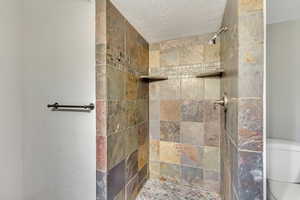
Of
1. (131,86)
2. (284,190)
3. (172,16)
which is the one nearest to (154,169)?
(131,86)

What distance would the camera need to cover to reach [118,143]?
1120 mm

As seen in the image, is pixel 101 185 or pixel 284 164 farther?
pixel 284 164

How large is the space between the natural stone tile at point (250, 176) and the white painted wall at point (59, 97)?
2.97 feet

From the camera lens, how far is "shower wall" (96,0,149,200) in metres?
0.98

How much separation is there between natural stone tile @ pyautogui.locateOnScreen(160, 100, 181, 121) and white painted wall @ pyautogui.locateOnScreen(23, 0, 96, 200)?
871 millimetres

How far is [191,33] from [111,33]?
0.90m

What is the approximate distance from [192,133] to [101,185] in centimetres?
101

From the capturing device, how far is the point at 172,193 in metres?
1.46

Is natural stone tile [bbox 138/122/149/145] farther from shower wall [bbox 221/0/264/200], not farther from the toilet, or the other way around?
the toilet

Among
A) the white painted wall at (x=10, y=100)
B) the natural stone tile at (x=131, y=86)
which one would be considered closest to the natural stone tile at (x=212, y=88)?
the natural stone tile at (x=131, y=86)

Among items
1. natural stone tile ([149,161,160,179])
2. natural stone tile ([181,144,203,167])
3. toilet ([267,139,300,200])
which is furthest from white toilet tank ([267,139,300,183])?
natural stone tile ([149,161,160,179])

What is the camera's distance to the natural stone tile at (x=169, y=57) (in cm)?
164

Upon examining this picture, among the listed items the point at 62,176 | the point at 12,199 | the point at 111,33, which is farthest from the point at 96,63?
the point at 12,199

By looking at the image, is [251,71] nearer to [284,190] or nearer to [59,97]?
[284,190]
